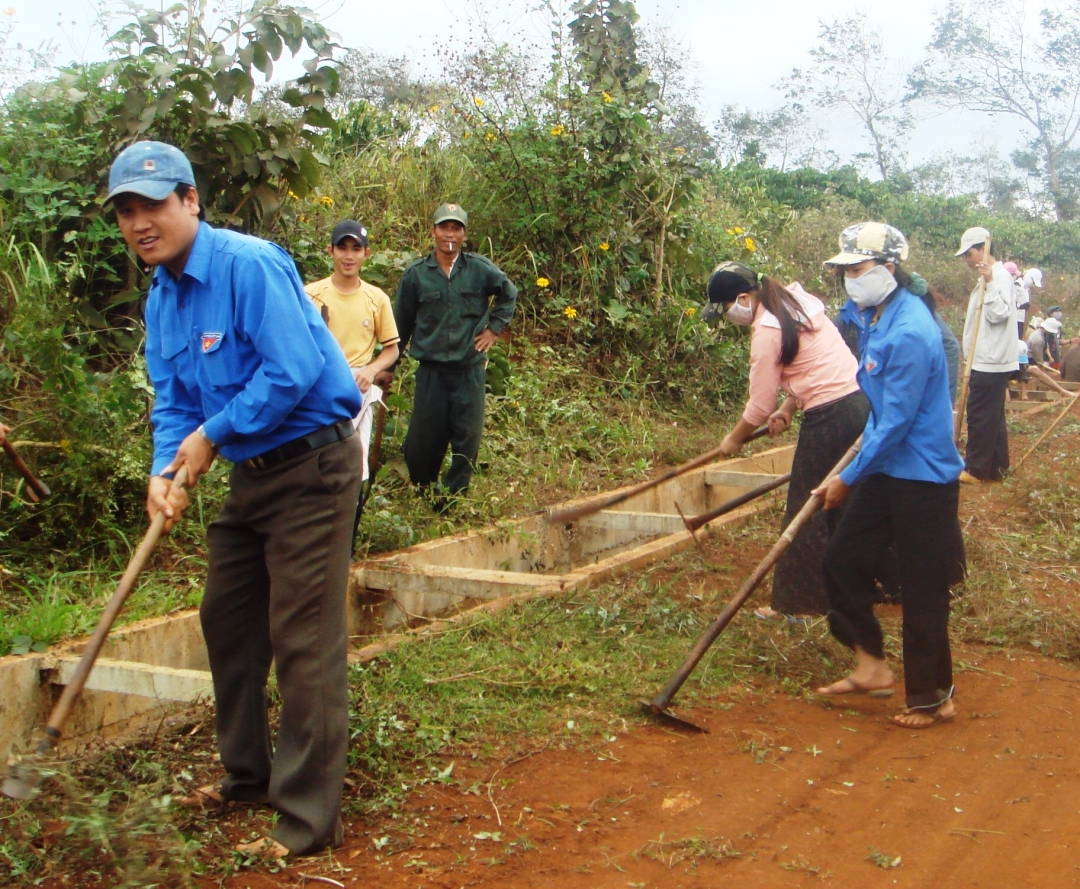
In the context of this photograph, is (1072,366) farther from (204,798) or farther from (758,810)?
(204,798)

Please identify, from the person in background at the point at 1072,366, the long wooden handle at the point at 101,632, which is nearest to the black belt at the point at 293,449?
the long wooden handle at the point at 101,632

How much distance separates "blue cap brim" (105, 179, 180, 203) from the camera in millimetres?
2932

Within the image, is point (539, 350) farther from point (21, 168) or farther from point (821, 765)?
point (821, 765)

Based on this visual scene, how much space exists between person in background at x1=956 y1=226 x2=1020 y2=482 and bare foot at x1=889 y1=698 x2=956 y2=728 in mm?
5208

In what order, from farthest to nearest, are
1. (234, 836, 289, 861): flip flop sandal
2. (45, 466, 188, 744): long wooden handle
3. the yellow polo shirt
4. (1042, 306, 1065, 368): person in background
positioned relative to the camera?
(1042, 306, 1065, 368): person in background, the yellow polo shirt, (234, 836, 289, 861): flip flop sandal, (45, 466, 188, 744): long wooden handle

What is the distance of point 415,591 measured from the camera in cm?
568

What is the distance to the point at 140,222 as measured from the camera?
9.91 ft

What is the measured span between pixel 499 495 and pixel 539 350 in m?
3.10

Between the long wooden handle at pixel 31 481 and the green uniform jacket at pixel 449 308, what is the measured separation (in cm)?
248

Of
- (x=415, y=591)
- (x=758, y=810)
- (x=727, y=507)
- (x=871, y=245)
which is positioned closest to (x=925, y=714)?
(x=758, y=810)

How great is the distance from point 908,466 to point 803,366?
1.17m

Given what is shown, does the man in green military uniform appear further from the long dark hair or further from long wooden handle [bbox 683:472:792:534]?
the long dark hair

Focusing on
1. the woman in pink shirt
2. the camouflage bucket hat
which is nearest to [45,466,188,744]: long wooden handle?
the camouflage bucket hat

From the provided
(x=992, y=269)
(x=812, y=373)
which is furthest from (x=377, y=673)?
(x=992, y=269)
